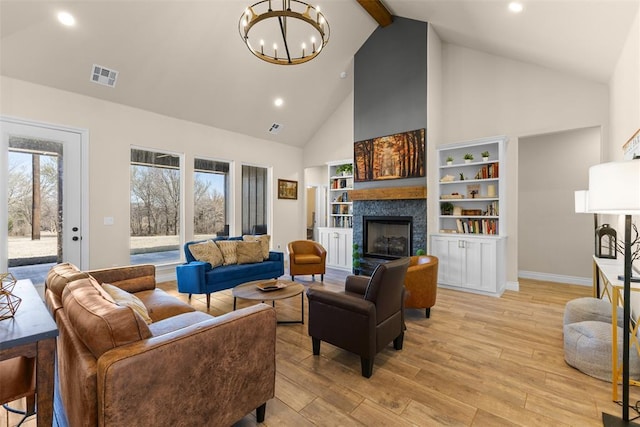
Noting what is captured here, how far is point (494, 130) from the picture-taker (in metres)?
4.86

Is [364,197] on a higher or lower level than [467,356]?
higher

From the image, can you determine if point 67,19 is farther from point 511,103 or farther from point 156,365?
point 511,103

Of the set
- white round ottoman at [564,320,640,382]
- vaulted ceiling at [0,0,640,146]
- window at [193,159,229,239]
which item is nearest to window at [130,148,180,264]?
window at [193,159,229,239]

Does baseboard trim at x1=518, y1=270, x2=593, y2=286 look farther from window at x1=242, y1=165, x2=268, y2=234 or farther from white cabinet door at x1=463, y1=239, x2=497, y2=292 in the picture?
window at x1=242, y1=165, x2=268, y2=234

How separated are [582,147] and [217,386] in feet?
21.1

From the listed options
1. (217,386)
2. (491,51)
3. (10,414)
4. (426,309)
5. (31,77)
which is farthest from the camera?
(491,51)

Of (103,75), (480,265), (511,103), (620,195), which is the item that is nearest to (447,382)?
(620,195)

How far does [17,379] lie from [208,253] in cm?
281

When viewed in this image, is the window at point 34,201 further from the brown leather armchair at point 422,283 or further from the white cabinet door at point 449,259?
the white cabinet door at point 449,259

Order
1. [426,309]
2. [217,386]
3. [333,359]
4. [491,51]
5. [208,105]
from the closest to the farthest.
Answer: [217,386], [333,359], [426,309], [491,51], [208,105]

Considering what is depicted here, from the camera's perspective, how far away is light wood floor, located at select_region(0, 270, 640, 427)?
73.2 inches

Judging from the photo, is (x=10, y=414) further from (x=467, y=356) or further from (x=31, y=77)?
(x=31, y=77)

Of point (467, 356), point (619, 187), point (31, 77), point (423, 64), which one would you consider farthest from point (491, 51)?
point (31, 77)

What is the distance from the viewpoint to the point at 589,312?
A: 9.03 ft
